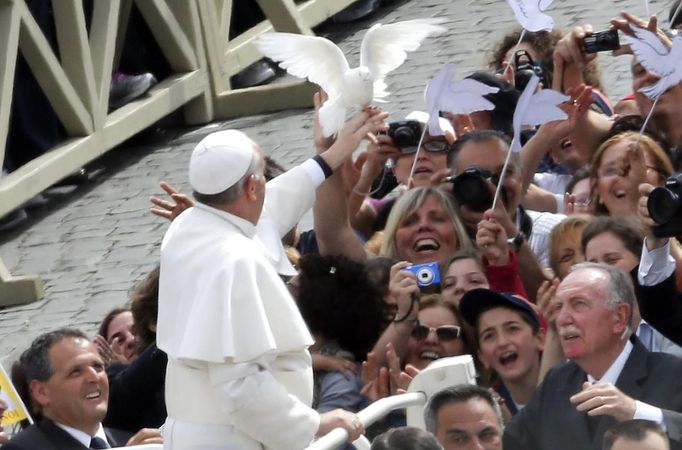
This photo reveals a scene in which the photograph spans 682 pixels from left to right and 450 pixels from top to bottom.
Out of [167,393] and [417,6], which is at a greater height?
[167,393]

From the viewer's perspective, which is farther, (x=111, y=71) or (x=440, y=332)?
(x=111, y=71)

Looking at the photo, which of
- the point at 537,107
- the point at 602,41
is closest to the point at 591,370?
the point at 537,107

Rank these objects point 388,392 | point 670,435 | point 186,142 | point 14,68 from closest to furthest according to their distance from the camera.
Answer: point 670,435, point 388,392, point 14,68, point 186,142

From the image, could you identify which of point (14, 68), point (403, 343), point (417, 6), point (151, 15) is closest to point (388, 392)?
point (403, 343)

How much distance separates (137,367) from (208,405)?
4.33 ft

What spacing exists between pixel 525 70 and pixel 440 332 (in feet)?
6.84

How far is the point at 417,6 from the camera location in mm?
13641

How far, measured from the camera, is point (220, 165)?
630cm

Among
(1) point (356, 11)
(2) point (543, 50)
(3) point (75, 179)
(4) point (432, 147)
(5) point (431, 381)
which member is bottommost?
(1) point (356, 11)

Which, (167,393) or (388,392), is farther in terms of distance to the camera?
(388,392)

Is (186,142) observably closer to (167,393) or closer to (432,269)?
(432,269)

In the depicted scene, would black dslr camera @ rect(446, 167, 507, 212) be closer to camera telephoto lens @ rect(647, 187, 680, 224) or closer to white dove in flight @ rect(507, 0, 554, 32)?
white dove in flight @ rect(507, 0, 554, 32)

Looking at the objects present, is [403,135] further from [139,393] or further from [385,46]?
[139,393]

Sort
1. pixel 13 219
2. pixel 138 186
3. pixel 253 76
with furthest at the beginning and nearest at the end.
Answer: pixel 253 76 < pixel 138 186 < pixel 13 219
